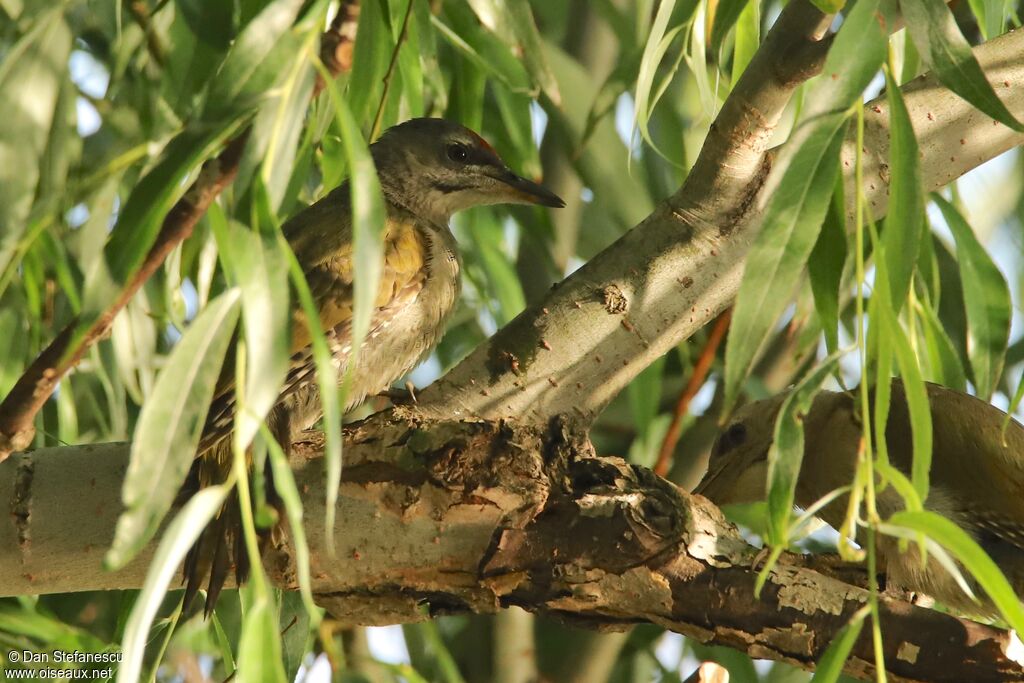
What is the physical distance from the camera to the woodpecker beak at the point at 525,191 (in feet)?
8.58

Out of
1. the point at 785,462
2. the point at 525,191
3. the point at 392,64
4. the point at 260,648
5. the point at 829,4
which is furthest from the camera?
the point at 525,191

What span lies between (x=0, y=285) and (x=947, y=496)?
1.66 metres

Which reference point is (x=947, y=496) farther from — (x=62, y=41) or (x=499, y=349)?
(x=62, y=41)

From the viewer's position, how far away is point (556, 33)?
3178mm

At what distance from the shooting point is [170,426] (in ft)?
3.41

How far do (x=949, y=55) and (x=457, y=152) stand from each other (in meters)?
1.61

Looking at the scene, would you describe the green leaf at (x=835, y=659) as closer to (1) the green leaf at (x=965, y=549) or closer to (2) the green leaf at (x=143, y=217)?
(1) the green leaf at (x=965, y=549)

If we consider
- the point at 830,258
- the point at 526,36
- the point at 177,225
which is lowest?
the point at 830,258

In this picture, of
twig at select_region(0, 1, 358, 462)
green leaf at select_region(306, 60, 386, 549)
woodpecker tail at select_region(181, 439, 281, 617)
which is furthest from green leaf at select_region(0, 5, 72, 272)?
woodpecker tail at select_region(181, 439, 281, 617)

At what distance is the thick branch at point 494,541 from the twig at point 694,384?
4.21 feet

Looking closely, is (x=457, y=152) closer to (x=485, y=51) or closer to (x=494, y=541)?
(x=485, y=51)

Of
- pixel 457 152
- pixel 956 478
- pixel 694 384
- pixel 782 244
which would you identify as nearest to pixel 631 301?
pixel 782 244

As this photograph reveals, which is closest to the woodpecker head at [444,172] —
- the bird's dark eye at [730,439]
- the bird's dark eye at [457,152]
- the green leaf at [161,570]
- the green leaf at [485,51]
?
the bird's dark eye at [457,152]

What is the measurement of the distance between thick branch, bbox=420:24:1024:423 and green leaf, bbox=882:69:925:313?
0.60 metres
